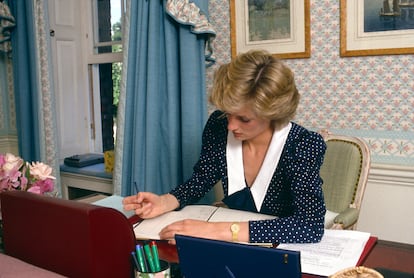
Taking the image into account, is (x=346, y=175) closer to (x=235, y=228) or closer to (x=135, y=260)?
(x=235, y=228)

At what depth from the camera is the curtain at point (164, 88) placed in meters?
2.56

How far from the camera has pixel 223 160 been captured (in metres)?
1.77

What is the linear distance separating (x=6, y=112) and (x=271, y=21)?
7.87 feet

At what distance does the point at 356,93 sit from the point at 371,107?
0.10m

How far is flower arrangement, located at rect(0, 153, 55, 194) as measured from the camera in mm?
1283

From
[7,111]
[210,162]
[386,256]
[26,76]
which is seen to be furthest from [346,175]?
[7,111]

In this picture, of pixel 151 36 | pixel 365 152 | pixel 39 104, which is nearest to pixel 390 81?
pixel 365 152

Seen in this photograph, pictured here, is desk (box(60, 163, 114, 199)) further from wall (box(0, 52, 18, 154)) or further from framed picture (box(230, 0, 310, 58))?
framed picture (box(230, 0, 310, 58))

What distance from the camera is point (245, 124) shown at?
1584 mm

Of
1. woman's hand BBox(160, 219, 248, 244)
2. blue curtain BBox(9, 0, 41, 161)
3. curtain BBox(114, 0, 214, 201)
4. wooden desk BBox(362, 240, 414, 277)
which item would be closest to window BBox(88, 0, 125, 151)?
blue curtain BBox(9, 0, 41, 161)

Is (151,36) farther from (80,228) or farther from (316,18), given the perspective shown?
(80,228)

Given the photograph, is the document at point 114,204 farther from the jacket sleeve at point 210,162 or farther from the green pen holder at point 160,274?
the green pen holder at point 160,274

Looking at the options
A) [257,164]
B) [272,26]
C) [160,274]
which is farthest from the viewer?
[272,26]

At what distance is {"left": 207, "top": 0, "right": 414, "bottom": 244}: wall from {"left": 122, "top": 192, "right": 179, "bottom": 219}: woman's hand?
3.81ft
